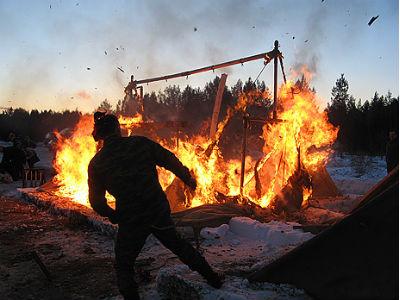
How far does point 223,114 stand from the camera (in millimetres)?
34531

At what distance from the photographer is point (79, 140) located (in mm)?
13094

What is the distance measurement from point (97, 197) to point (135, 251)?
2.13 feet

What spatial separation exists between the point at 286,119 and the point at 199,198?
114 inches

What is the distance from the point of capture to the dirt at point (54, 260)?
195 inches

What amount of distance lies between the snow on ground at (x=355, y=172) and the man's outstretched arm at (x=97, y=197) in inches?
434

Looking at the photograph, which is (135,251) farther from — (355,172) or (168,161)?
(355,172)

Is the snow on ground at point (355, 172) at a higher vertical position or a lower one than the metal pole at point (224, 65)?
lower

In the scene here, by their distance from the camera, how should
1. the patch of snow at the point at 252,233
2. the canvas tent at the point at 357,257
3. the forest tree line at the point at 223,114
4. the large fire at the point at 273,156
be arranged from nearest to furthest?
the canvas tent at the point at 357,257 → the patch of snow at the point at 252,233 → the large fire at the point at 273,156 → the forest tree line at the point at 223,114

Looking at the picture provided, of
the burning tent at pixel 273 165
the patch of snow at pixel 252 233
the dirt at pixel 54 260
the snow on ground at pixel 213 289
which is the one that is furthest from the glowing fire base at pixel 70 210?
the snow on ground at pixel 213 289

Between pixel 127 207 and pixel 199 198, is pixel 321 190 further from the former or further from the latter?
pixel 127 207

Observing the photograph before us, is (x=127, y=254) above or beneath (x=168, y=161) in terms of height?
beneath

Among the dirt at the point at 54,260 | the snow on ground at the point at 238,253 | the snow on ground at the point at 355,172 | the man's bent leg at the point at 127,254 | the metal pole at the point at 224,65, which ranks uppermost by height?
the metal pole at the point at 224,65

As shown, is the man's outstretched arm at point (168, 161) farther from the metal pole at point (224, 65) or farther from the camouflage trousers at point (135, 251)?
the metal pole at point (224, 65)

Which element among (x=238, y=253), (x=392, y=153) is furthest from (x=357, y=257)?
(x=392, y=153)
